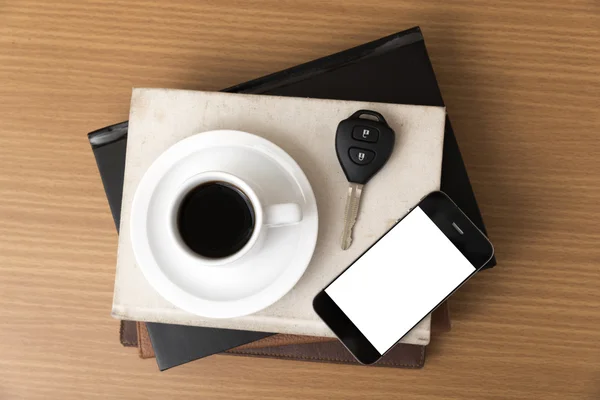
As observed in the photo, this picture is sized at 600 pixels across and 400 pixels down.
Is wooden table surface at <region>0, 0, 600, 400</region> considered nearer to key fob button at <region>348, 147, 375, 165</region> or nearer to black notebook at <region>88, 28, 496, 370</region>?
black notebook at <region>88, 28, 496, 370</region>

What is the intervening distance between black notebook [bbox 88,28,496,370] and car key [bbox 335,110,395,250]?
0.24 ft

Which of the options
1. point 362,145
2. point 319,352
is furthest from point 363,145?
point 319,352

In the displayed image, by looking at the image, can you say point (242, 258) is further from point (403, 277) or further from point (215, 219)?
point (403, 277)

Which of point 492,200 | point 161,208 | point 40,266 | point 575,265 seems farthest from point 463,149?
point 40,266

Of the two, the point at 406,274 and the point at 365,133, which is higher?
the point at 365,133

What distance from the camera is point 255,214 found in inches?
15.4

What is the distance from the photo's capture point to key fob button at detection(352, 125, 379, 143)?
45cm

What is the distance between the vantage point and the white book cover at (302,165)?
0.46 m

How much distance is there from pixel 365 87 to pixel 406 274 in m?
0.19

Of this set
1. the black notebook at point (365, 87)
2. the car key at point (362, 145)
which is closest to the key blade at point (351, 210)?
the car key at point (362, 145)

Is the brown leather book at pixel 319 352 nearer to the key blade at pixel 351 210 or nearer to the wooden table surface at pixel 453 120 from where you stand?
the wooden table surface at pixel 453 120

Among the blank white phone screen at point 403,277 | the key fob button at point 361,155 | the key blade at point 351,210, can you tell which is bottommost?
the blank white phone screen at point 403,277

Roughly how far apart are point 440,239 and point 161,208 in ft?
0.83

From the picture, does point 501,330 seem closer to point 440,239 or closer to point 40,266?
point 440,239
